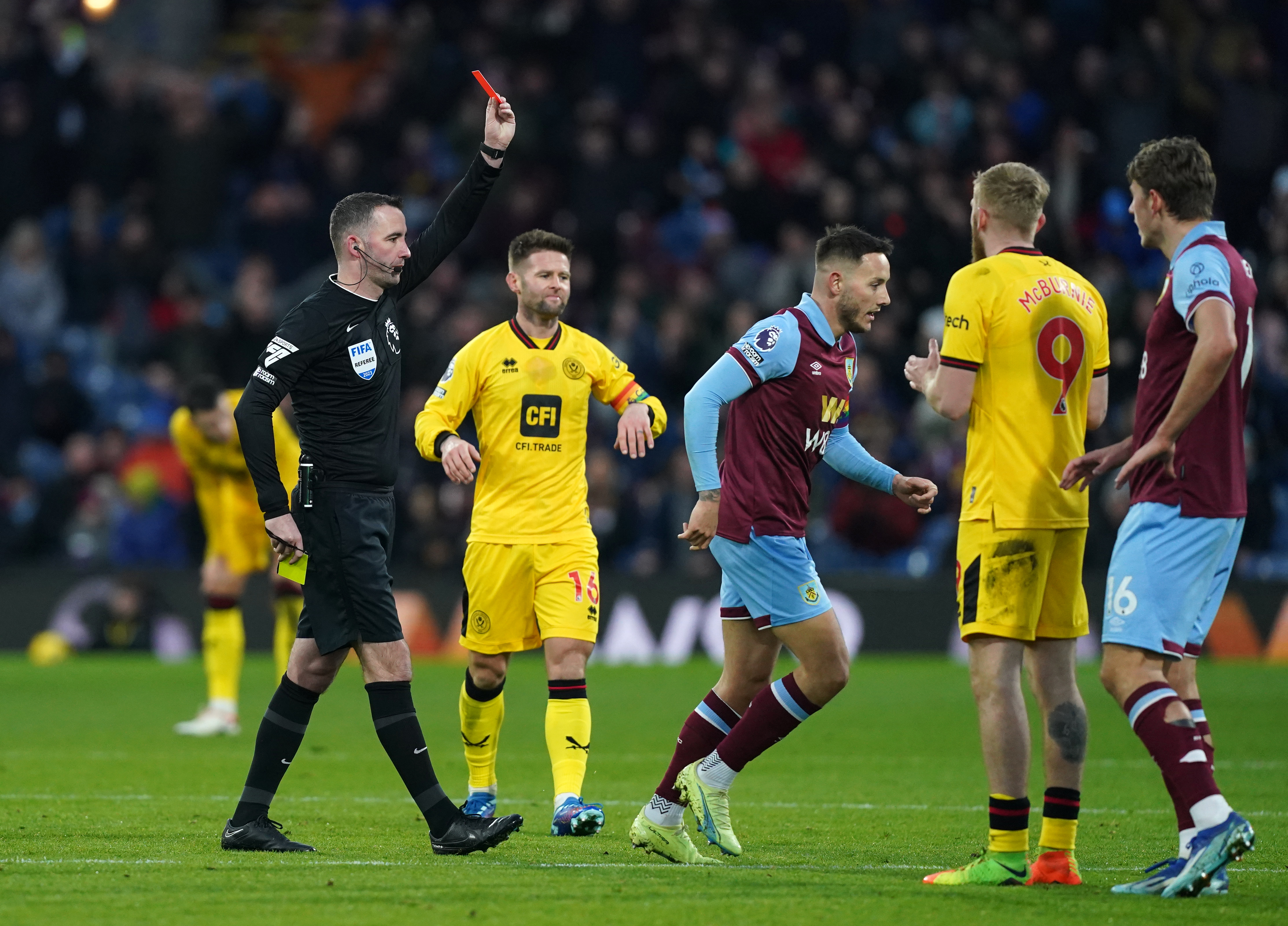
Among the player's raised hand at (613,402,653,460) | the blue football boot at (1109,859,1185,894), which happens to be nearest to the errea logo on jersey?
the player's raised hand at (613,402,653,460)

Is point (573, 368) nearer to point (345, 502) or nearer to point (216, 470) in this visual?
point (345, 502)

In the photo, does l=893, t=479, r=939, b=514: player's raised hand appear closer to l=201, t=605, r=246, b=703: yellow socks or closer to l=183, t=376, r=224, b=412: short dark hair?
l=183, t=376, r=224, b=412: short dark hair

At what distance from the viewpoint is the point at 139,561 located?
18531 mm

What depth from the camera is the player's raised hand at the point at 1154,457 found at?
5711 mm

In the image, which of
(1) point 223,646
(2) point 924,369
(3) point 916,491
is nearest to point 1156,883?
(3) point 916,491

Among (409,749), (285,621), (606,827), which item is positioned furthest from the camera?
(285,621)

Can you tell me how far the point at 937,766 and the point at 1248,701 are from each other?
14.1 ft

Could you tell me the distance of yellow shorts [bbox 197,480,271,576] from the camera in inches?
474

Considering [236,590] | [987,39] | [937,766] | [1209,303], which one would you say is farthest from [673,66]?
[1209,303]

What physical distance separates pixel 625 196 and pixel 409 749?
14463mm

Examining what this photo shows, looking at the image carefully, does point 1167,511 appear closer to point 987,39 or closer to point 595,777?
point 595,777

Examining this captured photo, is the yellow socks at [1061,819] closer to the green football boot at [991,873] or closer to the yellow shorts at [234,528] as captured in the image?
the green football boot at [991,873]

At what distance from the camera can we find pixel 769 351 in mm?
6766

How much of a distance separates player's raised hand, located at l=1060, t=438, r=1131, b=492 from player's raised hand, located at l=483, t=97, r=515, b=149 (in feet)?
8.71
